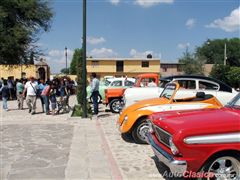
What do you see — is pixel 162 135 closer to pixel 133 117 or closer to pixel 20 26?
pixel 133 117

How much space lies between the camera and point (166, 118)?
6.46m

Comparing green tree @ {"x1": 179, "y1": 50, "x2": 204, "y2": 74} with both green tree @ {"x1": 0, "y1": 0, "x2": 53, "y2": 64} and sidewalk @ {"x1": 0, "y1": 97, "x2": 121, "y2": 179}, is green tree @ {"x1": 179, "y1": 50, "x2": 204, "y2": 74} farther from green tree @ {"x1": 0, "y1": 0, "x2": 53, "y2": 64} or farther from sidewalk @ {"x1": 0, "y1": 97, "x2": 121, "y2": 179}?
sidewalk @ {"x1": 0, "y1": 97, "x2": 121, "y2": 179}

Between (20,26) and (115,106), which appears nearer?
(115,106)

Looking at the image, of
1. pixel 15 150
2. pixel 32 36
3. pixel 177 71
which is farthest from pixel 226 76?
pixel 15 150

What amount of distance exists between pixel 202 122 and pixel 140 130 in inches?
164

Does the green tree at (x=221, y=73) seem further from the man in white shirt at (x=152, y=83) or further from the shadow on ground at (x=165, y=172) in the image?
the shadow on ground at (x=165, y=172)

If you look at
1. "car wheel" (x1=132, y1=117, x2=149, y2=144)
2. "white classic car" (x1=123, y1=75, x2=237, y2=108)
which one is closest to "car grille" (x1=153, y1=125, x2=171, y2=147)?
"car wheel" (x1=132, y1=117, x2=149, y2=144)

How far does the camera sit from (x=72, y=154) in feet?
29.4

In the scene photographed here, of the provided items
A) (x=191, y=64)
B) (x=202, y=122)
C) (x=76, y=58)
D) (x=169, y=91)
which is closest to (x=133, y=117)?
(x=169, y=91)

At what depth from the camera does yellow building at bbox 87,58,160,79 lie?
7212 centimetres

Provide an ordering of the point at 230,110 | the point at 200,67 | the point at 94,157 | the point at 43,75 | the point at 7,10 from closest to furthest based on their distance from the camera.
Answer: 1. the point at 230,110
2. the point at 94,157
3. the point at 7,10
4. the point at 43,75
5. the point at 200,67

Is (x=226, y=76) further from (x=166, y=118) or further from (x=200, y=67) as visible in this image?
(x=166, y=118)

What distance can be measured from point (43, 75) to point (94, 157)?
152ft

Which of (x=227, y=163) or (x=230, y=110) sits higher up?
(x=230, y=110)
